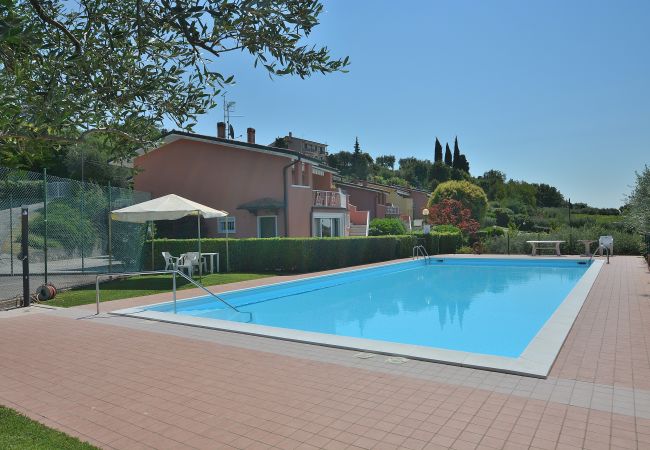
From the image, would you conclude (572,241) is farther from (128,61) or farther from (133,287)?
(128,61)

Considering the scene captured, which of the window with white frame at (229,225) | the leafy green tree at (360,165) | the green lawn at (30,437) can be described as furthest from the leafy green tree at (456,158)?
the green lawn at (30,437)

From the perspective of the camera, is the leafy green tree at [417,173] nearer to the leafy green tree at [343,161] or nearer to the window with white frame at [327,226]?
the leafy green tree at [343,161]

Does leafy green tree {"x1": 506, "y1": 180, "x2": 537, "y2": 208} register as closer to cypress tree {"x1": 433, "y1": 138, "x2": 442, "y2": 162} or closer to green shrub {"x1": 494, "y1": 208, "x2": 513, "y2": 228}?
green shrub {"x1": 494, "y1": 208, "x2": 513, "y2": 228}

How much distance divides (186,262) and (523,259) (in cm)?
1710

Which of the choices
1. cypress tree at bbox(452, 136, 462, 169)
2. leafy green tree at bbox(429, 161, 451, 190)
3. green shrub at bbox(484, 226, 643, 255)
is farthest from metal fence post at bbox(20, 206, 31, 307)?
cypress tree at bbox(452, 136, 462, 169)

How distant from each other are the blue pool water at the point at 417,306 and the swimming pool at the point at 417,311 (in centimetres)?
2

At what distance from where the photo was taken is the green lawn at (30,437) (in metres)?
3.98

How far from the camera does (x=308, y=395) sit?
5.29 meters

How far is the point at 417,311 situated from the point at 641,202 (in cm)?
807

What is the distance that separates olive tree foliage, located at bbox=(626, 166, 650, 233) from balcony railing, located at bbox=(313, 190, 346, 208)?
15.6 m

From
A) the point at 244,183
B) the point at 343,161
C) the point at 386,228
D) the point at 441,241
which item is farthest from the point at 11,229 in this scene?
the point at 343,161

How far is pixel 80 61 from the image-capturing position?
3354mm

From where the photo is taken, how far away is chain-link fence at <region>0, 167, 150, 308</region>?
13375mm

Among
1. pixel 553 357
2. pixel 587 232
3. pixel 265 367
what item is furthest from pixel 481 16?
pixel 587 232
